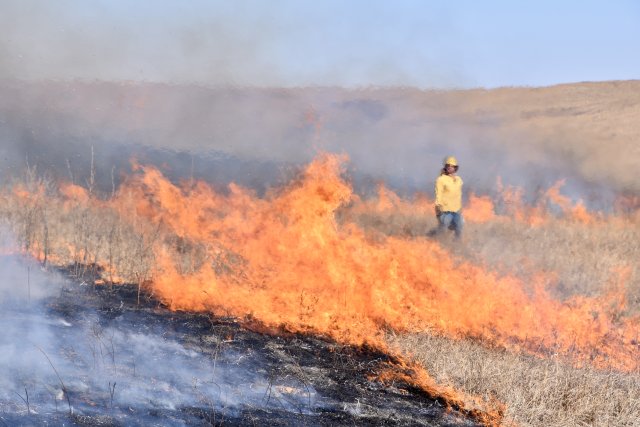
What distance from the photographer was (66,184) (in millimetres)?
13102

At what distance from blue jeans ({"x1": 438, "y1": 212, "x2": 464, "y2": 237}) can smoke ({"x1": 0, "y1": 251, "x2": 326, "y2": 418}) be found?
5.88 metres

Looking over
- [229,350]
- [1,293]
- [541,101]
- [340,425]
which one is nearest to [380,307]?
[229,350]

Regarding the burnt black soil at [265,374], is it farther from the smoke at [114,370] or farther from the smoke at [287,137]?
the smoke at [287,137]

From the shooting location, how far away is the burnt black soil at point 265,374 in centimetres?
454

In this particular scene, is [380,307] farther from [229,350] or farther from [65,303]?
[65,303]

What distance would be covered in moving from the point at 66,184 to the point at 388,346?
9.00m

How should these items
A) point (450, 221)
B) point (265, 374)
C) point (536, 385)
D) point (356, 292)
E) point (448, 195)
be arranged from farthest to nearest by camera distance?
1. point (450, 221)
2. point (448, 195)
3. point (356, 292)
4. point (265, 374)
5. point (536, 385)

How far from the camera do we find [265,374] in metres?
5.69

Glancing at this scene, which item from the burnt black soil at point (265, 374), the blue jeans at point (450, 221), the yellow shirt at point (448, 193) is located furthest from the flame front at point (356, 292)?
the yellow shirt at point (448, 193)

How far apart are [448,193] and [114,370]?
23.8 feet

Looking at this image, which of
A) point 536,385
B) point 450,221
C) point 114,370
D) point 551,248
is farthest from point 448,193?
point 114,370

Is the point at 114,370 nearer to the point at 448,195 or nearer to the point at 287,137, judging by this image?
the point at 448,195

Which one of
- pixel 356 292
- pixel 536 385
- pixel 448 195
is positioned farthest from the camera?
pixel 448 195

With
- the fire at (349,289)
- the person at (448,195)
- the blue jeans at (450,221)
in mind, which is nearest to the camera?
the fire at (349,289)
